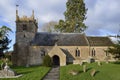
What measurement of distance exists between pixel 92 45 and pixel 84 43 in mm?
1930

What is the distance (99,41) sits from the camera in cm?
6556

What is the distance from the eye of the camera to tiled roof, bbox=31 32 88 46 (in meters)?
63.5

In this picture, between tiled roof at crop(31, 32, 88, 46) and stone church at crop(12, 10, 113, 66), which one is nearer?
stone church at crop(12, 10, 113, 66)

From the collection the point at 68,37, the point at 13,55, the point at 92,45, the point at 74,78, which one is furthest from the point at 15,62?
the point at 74,78

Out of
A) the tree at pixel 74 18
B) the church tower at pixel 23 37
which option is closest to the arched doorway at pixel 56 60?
the church tower at pixel 23 37

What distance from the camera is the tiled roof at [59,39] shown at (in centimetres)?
6353

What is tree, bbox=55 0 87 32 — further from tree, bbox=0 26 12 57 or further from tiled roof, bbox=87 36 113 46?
tree, bbox=0 26 12 57

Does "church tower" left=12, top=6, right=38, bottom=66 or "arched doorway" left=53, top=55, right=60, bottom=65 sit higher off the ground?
"church tower" left=12, top=6, right=38, bottom=66

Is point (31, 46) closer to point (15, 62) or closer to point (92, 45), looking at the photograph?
point (15, 62)

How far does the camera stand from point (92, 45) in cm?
6378

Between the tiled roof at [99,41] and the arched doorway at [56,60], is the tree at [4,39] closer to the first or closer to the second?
the arched doorway at [56,60]

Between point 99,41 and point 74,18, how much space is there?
16694 millimetres

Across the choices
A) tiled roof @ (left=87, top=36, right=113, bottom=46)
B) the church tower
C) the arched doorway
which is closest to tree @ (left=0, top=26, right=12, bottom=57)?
the church tower

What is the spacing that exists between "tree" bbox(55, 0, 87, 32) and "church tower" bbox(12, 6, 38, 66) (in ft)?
53.8
